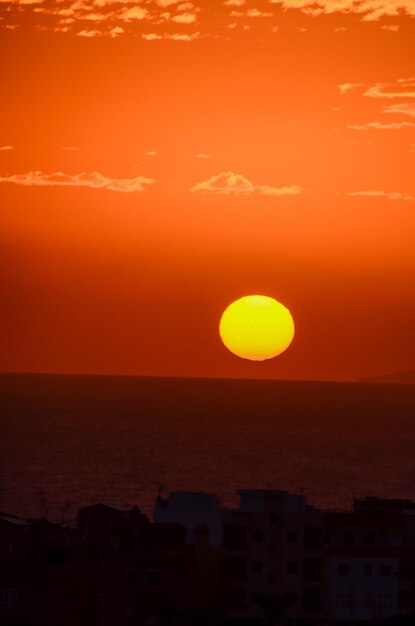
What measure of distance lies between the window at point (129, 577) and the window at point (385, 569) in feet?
48.7

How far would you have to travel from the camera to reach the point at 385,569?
72188mm

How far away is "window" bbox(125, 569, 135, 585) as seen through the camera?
63.0 metres

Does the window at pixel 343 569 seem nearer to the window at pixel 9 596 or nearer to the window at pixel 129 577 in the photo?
the window at pixel 129 577

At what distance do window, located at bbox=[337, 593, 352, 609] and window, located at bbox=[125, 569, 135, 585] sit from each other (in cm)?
1345

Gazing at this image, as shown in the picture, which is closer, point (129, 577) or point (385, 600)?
point (129, 577)

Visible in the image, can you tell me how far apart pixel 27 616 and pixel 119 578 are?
4.70 metres

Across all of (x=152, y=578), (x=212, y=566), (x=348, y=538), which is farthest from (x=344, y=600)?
(x=152, y=578)

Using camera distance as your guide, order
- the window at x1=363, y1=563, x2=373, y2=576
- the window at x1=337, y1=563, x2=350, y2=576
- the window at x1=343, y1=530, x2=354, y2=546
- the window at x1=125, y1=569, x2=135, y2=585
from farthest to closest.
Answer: the window at x1=343, y1=530, x2=354, y2=546, the window at x1=337, y1=563, x2=350, y2=576, the window at x1=363, y1=563, x2=373, y2=576, the window at x1=125, y1=569, x2=135, y2=585

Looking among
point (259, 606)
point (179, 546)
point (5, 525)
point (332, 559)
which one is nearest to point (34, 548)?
point (5, 525)

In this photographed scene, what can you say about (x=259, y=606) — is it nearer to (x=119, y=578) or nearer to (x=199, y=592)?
(x=199, y=592)

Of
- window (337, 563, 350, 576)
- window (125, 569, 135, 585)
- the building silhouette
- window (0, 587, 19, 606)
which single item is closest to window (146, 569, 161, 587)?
the building silhouette

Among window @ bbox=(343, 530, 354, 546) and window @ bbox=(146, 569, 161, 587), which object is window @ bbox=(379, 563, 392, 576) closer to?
window @ bbox=(343, 530, 354, 546)

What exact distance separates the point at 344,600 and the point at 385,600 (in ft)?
6.61

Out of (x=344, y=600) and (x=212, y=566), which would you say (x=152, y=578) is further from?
(x=344, y=600)
